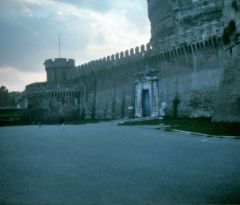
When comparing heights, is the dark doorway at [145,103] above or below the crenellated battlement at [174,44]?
below

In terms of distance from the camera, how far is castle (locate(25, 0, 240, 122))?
57.5 feet

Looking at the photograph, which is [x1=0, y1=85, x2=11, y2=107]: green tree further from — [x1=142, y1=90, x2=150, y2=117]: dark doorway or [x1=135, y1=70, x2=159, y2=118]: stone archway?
[x1=142, y1=90, x2=150, y2=117]: dark doorway

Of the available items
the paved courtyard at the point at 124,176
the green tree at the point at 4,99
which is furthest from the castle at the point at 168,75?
the green tree at the point at 4,99

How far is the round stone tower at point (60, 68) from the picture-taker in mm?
43819

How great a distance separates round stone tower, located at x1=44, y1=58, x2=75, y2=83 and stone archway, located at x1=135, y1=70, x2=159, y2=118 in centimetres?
1642

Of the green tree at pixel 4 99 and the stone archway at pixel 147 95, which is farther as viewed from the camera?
the green tree at pixel 4 99

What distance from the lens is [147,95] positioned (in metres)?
29.1

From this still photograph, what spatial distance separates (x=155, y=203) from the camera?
4395 millimetres

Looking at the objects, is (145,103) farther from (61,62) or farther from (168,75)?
(61,62)

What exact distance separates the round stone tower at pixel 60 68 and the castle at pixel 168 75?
14cm

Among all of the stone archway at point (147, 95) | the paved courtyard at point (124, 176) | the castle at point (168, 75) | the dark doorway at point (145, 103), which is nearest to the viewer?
the paved courtyard at point (124, 176)

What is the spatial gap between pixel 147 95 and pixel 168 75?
3.59m

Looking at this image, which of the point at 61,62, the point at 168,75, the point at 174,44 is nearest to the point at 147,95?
the point at 168,75

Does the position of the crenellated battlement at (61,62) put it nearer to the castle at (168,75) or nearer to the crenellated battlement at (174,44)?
the castle at (168,75)
